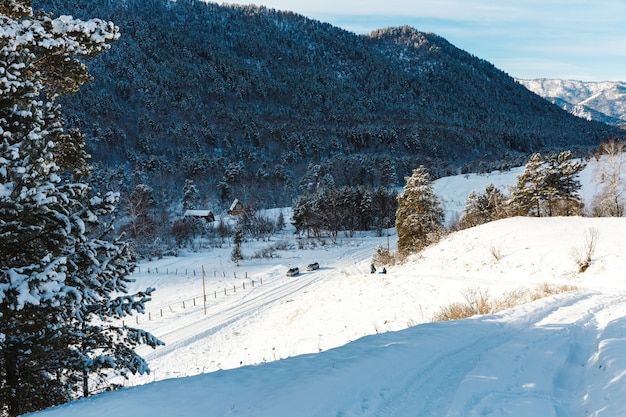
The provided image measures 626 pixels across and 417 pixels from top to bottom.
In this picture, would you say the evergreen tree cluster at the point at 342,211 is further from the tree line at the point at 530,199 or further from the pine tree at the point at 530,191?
the tree line at the point at 530,199

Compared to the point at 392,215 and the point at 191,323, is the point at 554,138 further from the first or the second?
the point at 191,323

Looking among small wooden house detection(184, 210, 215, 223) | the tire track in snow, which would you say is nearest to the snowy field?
the tire track in snow

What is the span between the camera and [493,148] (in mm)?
166250

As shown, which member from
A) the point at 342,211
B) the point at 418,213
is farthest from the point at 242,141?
the point at 418,213

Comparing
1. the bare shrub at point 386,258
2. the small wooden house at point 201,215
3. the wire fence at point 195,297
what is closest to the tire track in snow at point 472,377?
the bare shrub at point 386,258

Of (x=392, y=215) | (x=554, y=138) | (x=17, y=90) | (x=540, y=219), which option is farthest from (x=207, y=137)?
(x=554, y=138)

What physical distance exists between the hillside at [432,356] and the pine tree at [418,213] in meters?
12.2

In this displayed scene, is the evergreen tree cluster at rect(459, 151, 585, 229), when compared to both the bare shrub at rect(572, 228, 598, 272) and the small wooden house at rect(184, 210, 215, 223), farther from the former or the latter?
the small wooden house at rect(184, 210, 215, 223)

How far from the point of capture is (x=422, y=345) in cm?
782

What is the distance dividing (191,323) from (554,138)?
676 feet

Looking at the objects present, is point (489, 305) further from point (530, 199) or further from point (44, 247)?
point (530, 199)

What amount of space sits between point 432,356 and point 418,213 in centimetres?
3174

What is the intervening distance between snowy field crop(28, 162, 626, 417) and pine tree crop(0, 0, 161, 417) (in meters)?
1.34

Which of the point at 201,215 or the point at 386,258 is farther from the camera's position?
the point at 201,215
